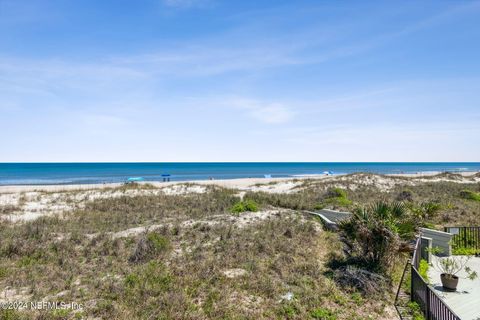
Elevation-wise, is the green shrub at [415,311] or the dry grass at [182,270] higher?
the dry grass at [182,270]

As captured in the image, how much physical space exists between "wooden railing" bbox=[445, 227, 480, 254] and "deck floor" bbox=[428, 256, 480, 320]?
9.21 feet

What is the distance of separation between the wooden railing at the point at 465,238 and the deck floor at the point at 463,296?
9.21ft

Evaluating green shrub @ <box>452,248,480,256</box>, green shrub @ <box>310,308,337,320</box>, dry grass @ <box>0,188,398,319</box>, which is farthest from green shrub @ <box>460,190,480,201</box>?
green shrub @ <box>310,308,337,320</box>

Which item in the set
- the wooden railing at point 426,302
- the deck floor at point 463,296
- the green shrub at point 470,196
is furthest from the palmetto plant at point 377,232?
the green shrub at point 470,196

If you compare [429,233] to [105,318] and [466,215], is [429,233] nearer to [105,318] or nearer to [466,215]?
[466,215]

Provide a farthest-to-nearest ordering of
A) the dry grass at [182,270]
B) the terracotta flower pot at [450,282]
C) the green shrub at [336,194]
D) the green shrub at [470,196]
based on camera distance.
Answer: the green shrub at [336,194] < the green shrub at [470,196] < the terracotta flower pot at [450,282] < the dry grass at [182,270]

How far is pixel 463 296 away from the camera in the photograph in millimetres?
8891

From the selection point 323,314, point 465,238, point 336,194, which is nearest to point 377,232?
point 323,314

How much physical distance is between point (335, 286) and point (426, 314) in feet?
8.62

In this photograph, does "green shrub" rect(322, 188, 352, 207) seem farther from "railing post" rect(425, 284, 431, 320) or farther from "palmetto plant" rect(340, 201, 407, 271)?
"railing post" rect(425, 284, 431, 320)

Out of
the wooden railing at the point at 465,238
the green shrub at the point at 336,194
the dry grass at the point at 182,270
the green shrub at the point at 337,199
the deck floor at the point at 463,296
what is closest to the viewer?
the deck floor at the point at 463,296

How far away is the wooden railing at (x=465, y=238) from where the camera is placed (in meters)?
13.6

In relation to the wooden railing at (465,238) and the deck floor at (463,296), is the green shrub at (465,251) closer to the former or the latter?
the wooden railing at (465,238)

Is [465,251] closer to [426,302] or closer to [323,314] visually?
[426,302]
